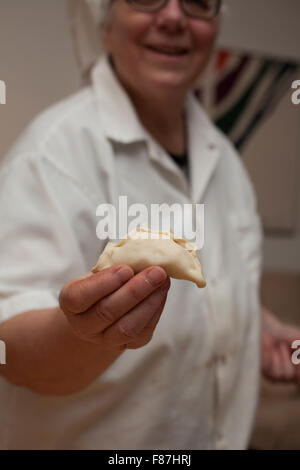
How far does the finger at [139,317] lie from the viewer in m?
0.30

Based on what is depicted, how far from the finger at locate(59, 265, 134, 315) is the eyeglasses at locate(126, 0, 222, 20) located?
12.0 inches

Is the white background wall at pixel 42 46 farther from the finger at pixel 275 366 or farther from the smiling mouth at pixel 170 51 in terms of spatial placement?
the finger at pixel 275 366

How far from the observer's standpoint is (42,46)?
1.46 ft

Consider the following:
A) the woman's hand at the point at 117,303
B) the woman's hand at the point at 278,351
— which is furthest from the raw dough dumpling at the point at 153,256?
the woman's hand at the point at 278,351

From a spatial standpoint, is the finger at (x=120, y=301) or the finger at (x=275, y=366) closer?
the finger at (x=120, y=301)

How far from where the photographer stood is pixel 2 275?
17.6 inches

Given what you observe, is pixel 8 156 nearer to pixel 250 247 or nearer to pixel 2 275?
pixel 2 275

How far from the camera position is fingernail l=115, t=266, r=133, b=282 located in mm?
283

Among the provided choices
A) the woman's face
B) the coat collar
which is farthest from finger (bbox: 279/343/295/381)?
the woman's face

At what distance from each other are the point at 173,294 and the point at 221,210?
175 mm

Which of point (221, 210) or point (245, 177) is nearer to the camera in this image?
point (221, 210)

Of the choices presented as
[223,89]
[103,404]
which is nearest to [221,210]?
[103,404]
